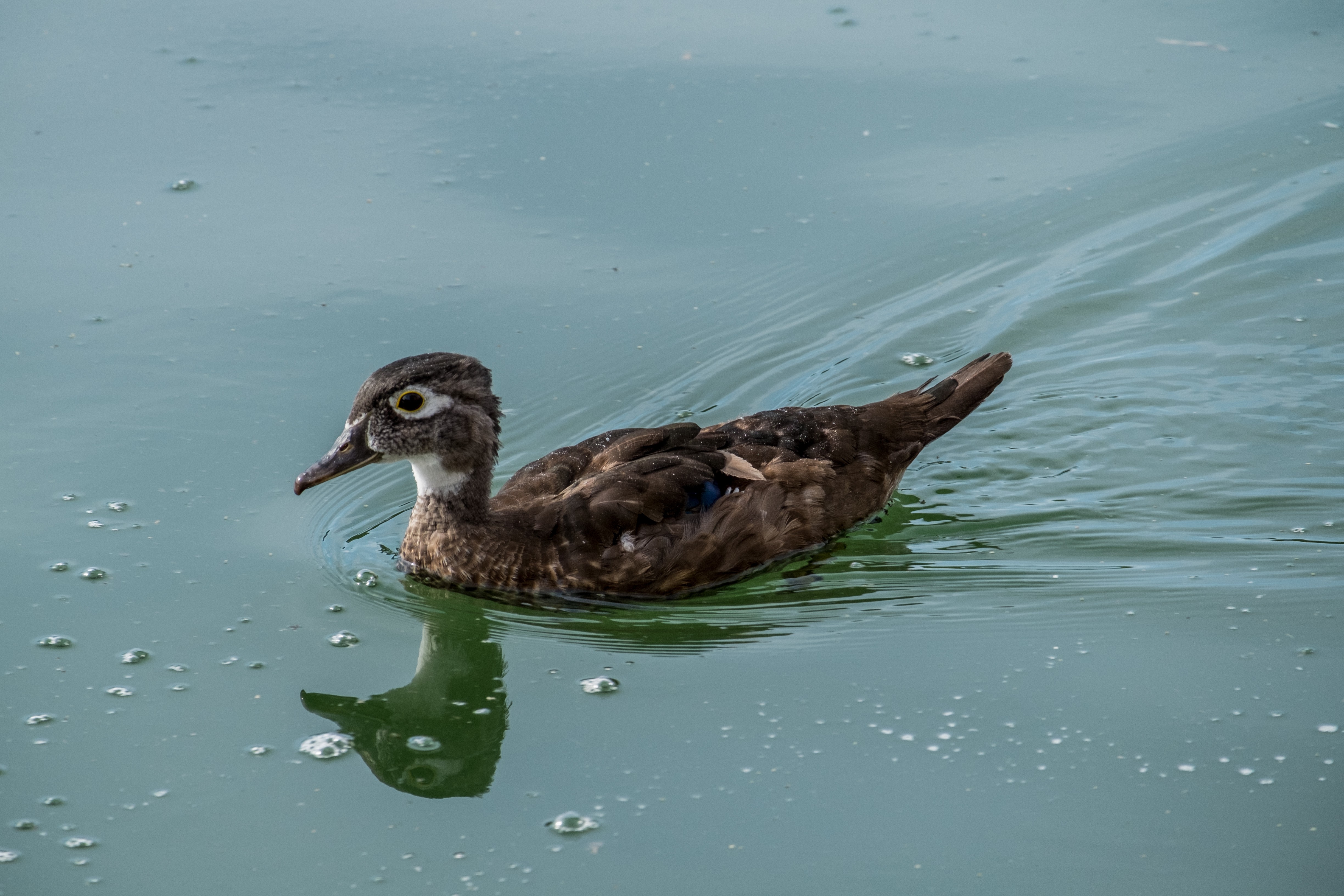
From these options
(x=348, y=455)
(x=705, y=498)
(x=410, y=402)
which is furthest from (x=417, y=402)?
(x=705, y=498)

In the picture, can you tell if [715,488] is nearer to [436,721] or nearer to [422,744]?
[436,721]

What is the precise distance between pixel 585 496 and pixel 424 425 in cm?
82

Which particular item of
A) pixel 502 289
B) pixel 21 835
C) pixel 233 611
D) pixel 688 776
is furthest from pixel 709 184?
pixel 21 835

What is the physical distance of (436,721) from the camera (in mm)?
6316

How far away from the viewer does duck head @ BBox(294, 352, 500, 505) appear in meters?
7.12

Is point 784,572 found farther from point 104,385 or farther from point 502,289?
point 104,385

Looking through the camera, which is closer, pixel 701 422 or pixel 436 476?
pixel 436 476

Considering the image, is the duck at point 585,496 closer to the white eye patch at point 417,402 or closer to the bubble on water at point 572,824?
the white eye patch at point 417,402

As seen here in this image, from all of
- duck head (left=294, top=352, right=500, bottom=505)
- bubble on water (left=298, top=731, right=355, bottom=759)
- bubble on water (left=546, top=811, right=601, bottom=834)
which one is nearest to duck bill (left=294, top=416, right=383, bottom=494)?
duck head (left=294, top=352, right=500, bottom=505)

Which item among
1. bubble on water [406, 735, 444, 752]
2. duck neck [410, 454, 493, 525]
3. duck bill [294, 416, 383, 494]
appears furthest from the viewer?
duck neck [410, 454, 493, 525]

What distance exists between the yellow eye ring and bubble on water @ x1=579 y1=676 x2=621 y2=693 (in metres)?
1.58

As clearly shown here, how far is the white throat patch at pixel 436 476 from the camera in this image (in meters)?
7.35

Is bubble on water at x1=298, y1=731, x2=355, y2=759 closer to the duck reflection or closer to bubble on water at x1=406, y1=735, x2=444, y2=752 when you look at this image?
the duck reflection

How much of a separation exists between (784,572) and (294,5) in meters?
7.38
